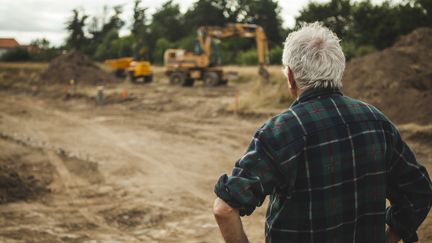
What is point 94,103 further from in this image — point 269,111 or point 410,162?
point 410,162

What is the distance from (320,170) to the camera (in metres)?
1.82

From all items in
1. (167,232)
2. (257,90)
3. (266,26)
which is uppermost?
(266,26)

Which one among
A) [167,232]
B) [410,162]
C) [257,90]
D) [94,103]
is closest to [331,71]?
[410,162]

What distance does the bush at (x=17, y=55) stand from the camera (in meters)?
55.3

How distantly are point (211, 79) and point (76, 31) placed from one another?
4637cm

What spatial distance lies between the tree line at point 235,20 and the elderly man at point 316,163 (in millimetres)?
22431

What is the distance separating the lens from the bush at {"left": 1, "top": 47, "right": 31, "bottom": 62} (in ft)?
181

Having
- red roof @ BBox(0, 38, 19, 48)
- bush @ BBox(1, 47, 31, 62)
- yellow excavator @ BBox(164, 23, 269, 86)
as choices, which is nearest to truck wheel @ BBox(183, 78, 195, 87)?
yellow excavator @ BBox(164, 23, 269, 86)

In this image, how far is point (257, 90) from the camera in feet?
52.0

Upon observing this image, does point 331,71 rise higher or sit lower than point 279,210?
→ higher

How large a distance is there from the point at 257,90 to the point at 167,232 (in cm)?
1093

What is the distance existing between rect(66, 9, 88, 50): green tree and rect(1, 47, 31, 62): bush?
7.41 m

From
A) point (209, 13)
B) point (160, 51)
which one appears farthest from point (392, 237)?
point (209, 13)

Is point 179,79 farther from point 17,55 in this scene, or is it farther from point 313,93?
point 17,55
